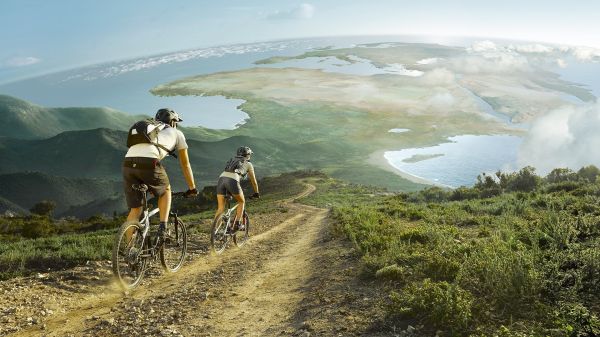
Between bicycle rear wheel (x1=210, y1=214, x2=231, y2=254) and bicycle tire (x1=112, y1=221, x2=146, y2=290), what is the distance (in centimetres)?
380

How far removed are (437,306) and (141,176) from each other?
222 inches

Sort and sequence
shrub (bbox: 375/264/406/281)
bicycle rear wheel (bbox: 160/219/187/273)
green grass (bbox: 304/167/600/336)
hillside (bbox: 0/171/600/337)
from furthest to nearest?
bicycle rear wheel (bbox: 160/219/187/273) < shrub (bbox: 375/264/406/281) < hillside (bbox: 0/171/600/337) < green grass (bbox: 304/167/600/336)

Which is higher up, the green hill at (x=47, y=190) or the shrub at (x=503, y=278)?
the shrub at (x=503, y=278)

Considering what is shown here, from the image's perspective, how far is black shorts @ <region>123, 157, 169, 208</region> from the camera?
7387 mm

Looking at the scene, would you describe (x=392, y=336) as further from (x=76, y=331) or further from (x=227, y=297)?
(x=76, y=331)

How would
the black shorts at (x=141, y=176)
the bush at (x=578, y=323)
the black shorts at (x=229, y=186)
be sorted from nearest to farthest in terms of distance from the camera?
1. the bush at (x=578, y=323)
2. the black shorts at (x=141, y=176)
3. the black shorts at (x=229, y=186)

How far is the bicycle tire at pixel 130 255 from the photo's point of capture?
716cm

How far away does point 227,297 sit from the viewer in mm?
7508

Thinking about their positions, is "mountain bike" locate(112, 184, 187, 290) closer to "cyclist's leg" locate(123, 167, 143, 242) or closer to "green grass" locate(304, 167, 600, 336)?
"cyclist's leg" locate(123, 167, 143, 242)

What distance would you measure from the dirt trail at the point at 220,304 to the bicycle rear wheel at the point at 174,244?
0.33 meters

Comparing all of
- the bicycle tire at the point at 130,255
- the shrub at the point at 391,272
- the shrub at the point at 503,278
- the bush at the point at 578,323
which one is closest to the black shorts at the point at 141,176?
the bicycle tire at the point at 130,255

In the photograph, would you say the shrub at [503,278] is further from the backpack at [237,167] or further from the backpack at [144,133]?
the backpack at [237,167]

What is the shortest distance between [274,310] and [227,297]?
4.27 ft

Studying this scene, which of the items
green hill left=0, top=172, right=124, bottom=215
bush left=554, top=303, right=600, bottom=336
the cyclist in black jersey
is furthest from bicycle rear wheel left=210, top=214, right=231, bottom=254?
green hill left=0, top=172, right=124, bottom=215
